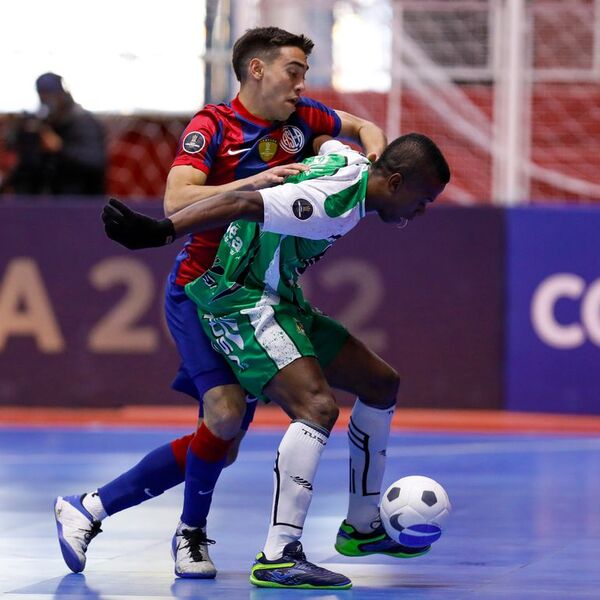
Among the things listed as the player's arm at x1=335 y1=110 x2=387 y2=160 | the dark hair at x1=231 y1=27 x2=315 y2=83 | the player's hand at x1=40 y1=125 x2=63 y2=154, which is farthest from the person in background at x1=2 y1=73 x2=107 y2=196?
the dark hair at x1=231 y1=27 x2=315 y2=83

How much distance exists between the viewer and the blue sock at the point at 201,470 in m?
5.78

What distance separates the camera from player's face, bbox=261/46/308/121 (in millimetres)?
6016

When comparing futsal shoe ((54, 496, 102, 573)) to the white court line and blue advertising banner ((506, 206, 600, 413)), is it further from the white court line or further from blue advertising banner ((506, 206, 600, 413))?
blue advertising banner ((506, 206, 600, 413))

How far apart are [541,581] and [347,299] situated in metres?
6.39

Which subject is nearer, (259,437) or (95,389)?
(259,437)

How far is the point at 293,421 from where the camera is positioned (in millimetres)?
5559

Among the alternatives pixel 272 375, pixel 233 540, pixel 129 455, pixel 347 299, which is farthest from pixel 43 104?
pixel 272 375

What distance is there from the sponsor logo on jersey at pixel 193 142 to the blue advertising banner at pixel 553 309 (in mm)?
6278

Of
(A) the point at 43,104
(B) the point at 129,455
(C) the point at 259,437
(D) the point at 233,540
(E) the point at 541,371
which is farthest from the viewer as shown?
(A) the point at 43,104

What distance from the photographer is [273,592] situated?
5422 mm

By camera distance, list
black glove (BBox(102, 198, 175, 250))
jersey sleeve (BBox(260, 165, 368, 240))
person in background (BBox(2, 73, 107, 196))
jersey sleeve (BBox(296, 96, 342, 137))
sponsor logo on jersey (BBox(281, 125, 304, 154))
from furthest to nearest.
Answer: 1. person in background (BBox(2, 73, 107, 196))
2. jersey sleeve (BBox(296, 96, 342, 137))
3. sponsor logo on jersey (BBox(281, 125, 304, 154))
4. jersey sleeve (BBox(260, 165, 368, 240))
5. black glove (BBox(102, 198, 175, 250))

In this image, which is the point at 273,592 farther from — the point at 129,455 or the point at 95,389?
the point at 95,389

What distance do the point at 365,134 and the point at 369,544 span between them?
5.81 ft

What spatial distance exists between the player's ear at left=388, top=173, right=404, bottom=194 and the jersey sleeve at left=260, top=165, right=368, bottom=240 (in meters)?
0.10
